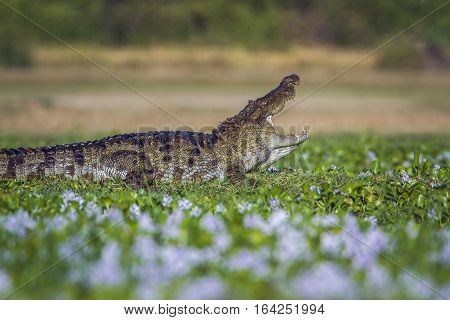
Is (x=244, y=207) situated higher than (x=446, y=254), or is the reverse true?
(x=244, y=207)

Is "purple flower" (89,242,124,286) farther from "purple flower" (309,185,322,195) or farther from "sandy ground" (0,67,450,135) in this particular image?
"sandy ground" (0,67,450,135)

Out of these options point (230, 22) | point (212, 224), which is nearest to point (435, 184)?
point (212, 224)

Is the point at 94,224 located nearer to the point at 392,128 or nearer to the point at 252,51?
the point at 392,128

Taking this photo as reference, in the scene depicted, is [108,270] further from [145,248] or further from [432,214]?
[432,214]

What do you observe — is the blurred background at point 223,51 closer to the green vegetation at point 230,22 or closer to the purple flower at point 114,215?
the green vegetation at point 230,22

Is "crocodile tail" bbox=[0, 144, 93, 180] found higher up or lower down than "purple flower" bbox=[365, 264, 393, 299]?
higher up

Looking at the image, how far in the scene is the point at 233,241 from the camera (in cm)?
460

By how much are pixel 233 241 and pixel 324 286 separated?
2.81 ft

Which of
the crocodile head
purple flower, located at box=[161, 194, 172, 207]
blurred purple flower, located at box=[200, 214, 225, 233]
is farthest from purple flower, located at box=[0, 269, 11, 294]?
the crocodile head

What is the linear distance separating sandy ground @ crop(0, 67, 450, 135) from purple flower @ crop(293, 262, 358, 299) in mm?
10567

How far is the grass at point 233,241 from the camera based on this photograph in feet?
13.1

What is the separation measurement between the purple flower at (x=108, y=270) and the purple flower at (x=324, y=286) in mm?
1003

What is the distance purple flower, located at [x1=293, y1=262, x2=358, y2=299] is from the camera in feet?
12.8
